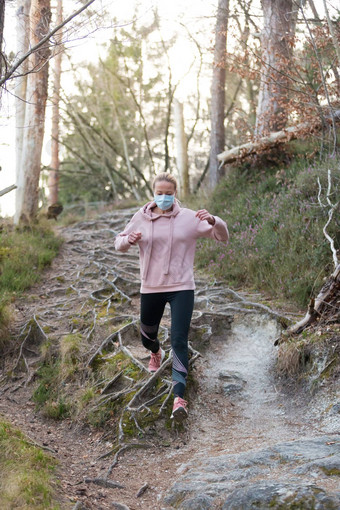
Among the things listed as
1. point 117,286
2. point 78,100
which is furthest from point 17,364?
point 78,100

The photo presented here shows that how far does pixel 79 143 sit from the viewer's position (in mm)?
22781

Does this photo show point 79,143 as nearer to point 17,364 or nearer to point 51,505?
point 17,364

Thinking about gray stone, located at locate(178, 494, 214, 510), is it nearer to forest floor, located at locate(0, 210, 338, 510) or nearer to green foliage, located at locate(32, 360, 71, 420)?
Answer: forest floor, located at locate(0, 210, 338, 510)

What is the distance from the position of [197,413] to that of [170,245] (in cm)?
188

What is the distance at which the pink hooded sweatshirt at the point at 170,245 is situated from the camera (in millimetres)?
4586

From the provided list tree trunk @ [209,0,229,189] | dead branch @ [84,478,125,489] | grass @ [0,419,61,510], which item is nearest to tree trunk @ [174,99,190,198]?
tree trunk @ [209,0,229,189]

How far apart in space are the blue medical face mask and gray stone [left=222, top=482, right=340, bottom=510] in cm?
236

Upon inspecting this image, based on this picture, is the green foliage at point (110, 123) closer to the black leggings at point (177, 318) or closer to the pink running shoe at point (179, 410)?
the black leggings at point (177, 318)

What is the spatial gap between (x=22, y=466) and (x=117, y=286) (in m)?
4.88

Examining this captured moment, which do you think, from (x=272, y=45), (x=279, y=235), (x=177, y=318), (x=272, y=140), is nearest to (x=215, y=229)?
(x=177, y=318)

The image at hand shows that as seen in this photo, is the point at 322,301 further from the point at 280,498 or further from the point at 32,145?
the point at 32,145

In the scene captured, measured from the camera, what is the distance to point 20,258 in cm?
967

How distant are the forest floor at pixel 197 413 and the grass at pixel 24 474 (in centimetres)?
14

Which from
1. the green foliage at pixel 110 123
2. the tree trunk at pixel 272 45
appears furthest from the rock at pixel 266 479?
the green foliage at pixel 110 123
